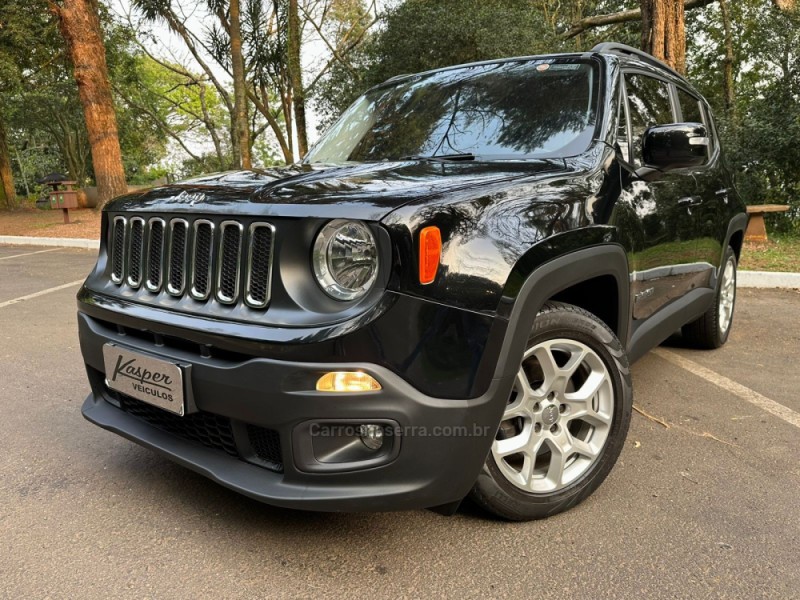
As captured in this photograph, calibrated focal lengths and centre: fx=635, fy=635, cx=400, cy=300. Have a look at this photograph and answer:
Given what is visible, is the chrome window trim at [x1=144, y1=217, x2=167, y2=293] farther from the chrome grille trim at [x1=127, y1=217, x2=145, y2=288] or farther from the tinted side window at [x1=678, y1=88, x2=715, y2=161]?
the tinted side window at [x1=678, y1=88, x2=715, y2=161]

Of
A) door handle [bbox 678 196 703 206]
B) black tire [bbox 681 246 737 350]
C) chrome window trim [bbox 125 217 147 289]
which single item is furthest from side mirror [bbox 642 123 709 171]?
chrome window trim [bbox 125 217 147 289]

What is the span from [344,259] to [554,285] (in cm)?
73

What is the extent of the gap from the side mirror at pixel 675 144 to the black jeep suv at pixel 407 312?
1 centimetres

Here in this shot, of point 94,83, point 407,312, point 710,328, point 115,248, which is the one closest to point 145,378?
point 115,248

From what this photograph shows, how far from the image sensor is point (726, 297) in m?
4.52

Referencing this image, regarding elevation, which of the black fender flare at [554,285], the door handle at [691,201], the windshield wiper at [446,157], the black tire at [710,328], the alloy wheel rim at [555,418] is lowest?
the black tire at [710,328]

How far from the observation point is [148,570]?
2.03m

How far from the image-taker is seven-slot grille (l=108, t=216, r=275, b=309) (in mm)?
1946

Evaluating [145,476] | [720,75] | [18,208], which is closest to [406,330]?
[145,476]

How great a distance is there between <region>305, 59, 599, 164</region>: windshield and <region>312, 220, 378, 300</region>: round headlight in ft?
3.40

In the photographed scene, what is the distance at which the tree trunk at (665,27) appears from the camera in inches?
313

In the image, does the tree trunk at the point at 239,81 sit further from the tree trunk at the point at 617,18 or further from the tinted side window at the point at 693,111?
the tinted side window at the point at 693,111

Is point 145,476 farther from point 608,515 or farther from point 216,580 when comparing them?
point 608,515

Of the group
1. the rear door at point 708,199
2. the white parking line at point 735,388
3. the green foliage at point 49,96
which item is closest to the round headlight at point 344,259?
the rear door at point 708,199
